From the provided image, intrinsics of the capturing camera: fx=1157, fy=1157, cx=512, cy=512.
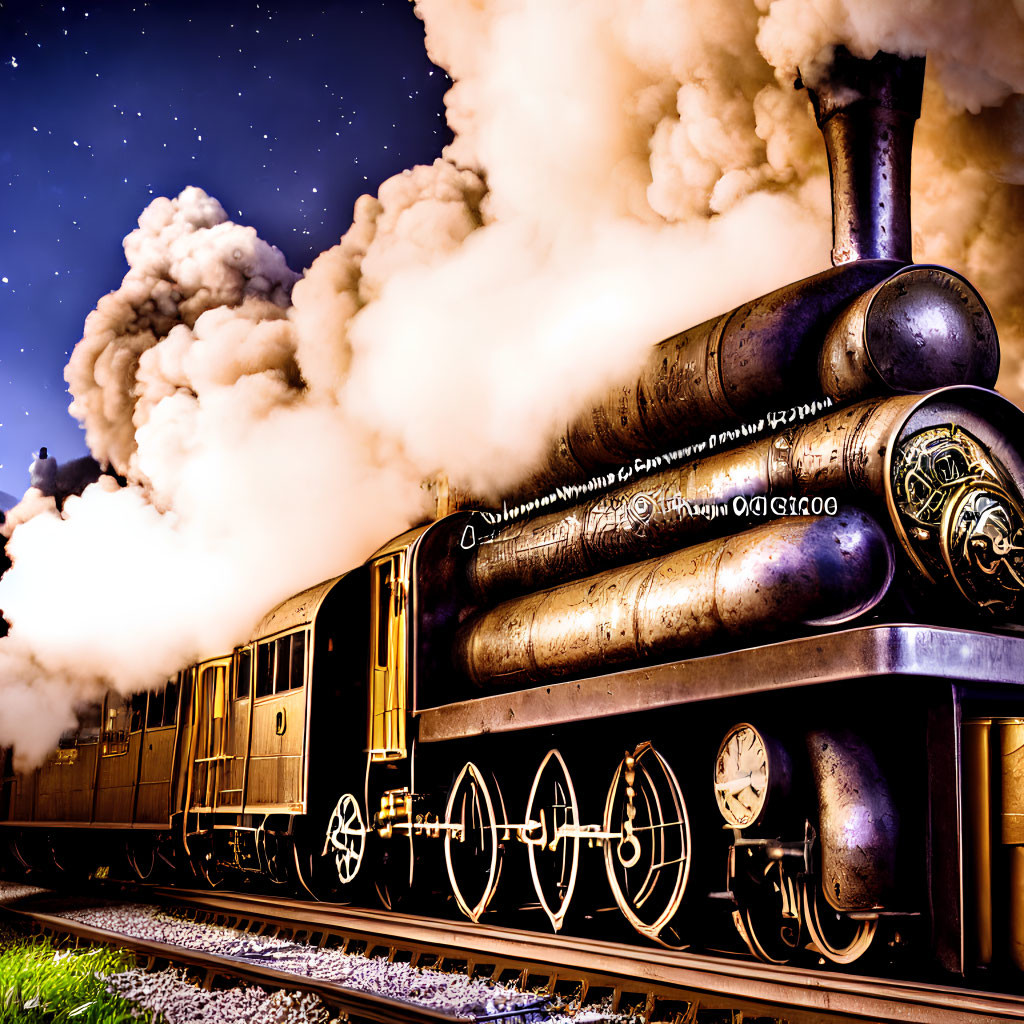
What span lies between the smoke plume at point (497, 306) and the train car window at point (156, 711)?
0.20m

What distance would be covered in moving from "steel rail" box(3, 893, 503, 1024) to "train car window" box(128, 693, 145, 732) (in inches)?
142

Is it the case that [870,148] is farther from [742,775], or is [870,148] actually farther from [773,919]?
[773,919]

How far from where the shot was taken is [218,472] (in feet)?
35.3

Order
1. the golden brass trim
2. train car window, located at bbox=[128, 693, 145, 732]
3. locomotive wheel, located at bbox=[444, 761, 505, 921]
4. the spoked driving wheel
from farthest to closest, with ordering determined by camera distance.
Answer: train car window, located at bbox=[128, 693, 145, 732], the spoked driving wheel, locomotive wheel, located at bbox=[444, 761, 505, 921], the golden brass trim

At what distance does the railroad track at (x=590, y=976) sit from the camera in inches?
160

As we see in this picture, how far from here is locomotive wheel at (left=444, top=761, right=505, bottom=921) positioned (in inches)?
275

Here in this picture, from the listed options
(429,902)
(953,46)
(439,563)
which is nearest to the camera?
(953,46)

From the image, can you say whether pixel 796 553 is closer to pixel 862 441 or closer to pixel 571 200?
pixel 862 441

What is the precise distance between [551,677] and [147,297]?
11.9m

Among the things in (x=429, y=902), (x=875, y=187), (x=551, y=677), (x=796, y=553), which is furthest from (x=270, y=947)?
(x=875, y=187)

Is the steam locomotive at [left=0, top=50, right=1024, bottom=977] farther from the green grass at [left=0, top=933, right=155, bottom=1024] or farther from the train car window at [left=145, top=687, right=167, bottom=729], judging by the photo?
the train car window at [left=145, top=687, right=167, bottom=729]

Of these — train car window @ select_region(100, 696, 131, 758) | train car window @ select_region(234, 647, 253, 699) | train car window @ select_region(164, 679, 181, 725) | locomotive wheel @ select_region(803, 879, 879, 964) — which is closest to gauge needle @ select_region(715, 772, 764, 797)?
locomotive wheel @ select_region(803, 879, 879, 964)

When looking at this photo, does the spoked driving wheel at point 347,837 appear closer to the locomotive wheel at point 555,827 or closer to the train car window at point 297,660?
the train car window at point 297,660

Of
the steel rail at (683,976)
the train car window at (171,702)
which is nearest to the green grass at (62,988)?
the steel rail at (683,976)
